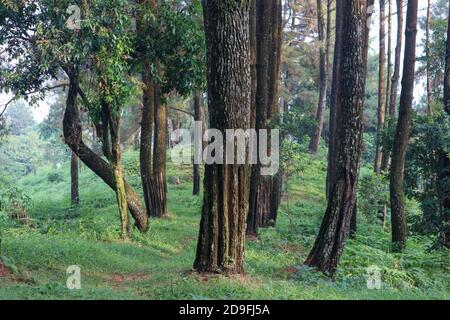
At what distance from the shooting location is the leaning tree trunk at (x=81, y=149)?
1337cm

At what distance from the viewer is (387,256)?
1211 centimetres

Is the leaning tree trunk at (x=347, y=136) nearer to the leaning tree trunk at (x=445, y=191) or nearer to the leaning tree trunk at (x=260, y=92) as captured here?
the leaning tree trunk at (x=445, y=191)

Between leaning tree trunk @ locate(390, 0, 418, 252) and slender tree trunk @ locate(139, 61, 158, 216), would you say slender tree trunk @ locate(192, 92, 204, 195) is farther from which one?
leaning tree trunk @ locate(390, 0, 418, 252)

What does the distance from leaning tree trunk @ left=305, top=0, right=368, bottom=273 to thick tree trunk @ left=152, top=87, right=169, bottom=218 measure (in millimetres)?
7902

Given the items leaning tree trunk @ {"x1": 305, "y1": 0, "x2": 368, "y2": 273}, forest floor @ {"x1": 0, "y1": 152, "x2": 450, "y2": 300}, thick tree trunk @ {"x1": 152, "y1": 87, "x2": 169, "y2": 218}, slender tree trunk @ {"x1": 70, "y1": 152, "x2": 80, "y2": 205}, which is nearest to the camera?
forest floor @ {"x1": 0, "y1": 152, "x2": 450, "y2": 300}

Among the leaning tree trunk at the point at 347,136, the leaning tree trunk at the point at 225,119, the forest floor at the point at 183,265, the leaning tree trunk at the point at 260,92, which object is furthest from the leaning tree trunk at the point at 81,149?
the leaning tree trunk at the point at 347,136

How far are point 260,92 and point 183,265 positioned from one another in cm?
597

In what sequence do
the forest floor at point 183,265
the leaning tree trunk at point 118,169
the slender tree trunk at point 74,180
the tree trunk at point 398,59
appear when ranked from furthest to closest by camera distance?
the slender tree trunk at point 74,180 → the tree trunk at point 398,59 → the leaning tree trunk at point 118,169 → the forest floor at point 183,265

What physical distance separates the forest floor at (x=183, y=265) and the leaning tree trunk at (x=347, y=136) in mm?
567

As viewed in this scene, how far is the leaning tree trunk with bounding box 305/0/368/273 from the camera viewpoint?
32.0 feet

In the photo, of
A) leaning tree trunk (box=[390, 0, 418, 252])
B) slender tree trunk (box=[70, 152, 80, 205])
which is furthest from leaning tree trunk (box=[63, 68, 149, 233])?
slender tree trunk (box=[70, 152, 80, 205])

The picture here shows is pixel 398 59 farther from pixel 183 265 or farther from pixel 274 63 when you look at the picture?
pixel 183 265

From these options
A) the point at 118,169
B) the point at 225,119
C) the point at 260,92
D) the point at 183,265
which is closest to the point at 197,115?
the point at 260,92

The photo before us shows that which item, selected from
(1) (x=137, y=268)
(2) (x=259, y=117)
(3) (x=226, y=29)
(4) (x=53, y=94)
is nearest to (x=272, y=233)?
(2) (x=259, y=117)
